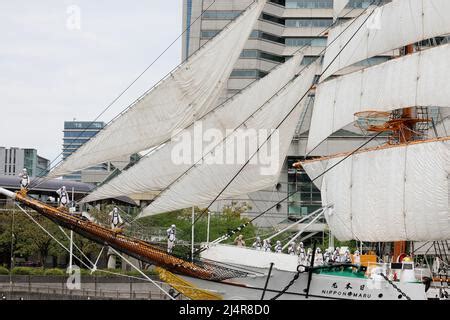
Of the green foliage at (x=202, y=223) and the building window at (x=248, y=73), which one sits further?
the building window at (x=248, y=73)

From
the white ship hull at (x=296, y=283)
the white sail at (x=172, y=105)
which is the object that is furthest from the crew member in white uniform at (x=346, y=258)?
the white sail at (x=172, y=105)

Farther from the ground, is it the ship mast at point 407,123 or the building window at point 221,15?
the building window at point 221,15

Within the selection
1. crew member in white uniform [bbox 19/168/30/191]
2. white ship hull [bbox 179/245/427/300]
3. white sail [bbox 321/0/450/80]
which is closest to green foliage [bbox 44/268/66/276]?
white sail [bbox 321/0/450/80]

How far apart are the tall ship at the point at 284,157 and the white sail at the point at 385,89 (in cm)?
7

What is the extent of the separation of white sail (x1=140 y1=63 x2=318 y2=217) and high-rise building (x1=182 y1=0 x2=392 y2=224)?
4566cm

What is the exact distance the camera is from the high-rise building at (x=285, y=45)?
9812cm

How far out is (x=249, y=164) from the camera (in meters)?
45.2

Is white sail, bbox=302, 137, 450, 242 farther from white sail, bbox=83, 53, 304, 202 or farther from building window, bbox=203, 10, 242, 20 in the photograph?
building window, bbox=203, 10, 242, 20

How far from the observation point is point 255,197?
93.1 m

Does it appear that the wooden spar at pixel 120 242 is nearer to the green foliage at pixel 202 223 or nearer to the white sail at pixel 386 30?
the white sail at pixel 386 30

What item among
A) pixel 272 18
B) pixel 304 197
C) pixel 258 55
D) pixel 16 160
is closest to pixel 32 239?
pixel 304 197

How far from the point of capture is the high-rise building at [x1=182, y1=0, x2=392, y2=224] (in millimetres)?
98125

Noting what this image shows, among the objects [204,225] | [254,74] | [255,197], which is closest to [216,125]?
[204,225]

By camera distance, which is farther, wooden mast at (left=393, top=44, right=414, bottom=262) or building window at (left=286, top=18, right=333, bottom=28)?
building window at (left=286, top=18, right=333, bottom=28)
